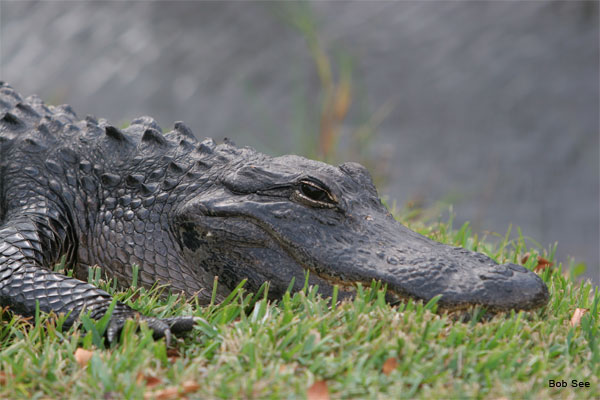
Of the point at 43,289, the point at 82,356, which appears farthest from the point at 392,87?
the point at 82,356

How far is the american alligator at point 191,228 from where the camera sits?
2.87 m

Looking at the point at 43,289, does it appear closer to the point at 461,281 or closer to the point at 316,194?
the point at 316,194

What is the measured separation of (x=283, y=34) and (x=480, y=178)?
442 cm

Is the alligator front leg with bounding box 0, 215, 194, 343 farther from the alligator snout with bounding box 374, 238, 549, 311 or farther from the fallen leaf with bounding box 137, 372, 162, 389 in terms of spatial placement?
the alligator snout with bounding box 374, 238, 549, 311

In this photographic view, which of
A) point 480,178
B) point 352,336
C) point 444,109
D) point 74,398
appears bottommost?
point 74,398

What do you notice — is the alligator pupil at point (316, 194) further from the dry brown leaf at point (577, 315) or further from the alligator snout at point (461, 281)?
the dry brown leaf at point (577, 315)

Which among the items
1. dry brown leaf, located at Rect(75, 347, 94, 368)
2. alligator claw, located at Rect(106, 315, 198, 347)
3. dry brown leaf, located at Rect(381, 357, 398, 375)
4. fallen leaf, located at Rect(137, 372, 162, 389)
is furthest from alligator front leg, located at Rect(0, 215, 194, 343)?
dry brown leaf, located at Rect(381, 357, 398, 375)

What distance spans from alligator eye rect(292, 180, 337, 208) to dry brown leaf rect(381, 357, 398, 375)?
95 centimetres

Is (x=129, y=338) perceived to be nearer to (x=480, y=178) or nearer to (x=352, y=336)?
(x=352, y=336)

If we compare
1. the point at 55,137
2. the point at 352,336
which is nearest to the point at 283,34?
the point at 55,137

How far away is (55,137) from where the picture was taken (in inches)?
153

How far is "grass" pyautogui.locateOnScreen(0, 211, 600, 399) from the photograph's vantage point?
92.3 inches

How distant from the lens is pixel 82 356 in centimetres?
254

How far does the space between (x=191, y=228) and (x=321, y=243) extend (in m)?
0.69
